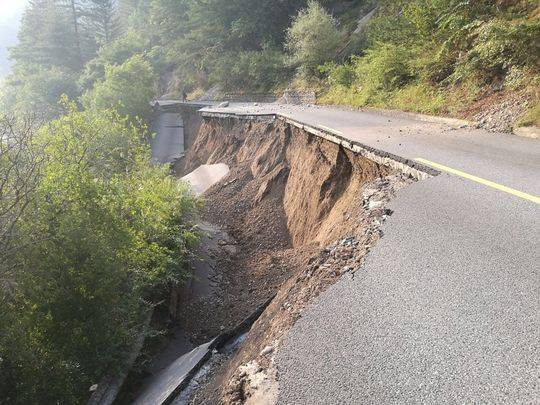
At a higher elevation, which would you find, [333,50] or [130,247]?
[333,50]

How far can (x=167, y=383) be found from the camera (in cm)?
693

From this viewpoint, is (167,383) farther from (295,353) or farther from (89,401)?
(295,353)

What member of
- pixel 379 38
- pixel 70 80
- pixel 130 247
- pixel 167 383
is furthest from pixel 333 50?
pixel 70 80

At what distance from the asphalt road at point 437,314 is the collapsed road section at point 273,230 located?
0.38 metres

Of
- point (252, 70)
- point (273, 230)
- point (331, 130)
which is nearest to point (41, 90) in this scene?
point (252, 70)

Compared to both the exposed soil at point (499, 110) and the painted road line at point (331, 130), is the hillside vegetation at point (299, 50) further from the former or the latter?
the painted road line at point (331, 130)

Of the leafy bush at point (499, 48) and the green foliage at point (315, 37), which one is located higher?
the green foliage at point (315, 37)

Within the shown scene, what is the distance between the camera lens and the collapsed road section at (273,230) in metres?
5.19

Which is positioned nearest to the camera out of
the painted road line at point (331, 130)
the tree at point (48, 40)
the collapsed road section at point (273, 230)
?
the collapsed road section at point (273, 230)

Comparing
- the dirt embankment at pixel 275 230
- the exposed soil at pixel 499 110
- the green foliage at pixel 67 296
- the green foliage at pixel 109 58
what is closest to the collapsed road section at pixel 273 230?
the dirt embankment at pixel 275 230

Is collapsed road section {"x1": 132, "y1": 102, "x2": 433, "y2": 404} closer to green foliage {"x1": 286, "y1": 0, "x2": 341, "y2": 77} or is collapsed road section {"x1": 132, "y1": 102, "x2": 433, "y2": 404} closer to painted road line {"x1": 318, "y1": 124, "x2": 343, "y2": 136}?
painted road line {"x1": 318, "y1": 124, "x2": 343, "y2": 136}

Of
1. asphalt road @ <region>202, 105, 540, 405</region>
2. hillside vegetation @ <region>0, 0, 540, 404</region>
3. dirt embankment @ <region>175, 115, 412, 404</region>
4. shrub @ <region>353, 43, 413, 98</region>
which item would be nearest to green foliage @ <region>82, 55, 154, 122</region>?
hillside vegetation @ <region>0, 0, 540, 404</region>

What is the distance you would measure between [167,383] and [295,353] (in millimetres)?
3851

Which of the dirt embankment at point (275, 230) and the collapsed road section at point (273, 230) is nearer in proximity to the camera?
the dirt embankment at point (275, 230)
